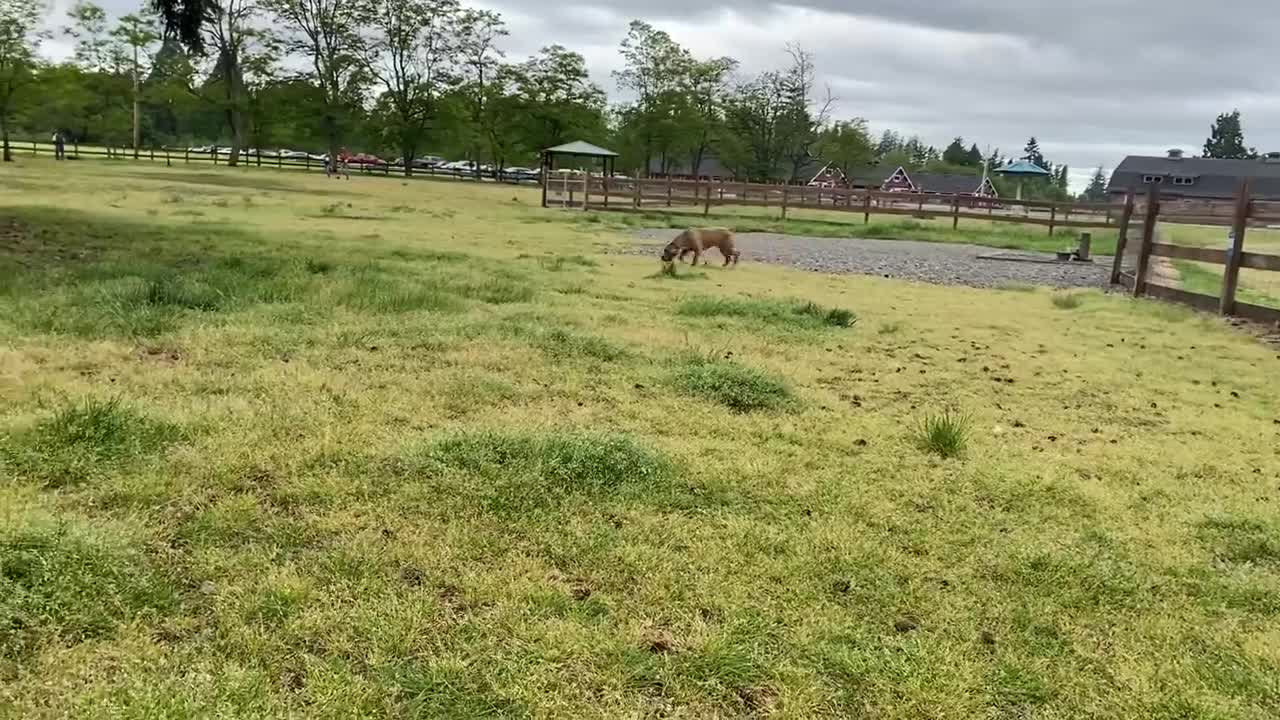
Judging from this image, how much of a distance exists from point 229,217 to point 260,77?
1958 inches

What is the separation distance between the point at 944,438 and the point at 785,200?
89.7 ft

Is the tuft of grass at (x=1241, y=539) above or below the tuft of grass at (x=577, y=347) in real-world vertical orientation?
below

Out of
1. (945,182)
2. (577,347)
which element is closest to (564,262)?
(577,347)

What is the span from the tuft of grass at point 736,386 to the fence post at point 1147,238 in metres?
8.16

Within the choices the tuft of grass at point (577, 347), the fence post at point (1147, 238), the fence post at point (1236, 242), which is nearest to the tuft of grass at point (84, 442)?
the tuft of grass at point (577, 347)

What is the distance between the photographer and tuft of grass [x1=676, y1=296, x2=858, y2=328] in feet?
26.1

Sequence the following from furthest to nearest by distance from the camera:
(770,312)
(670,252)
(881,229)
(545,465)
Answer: (881,229), (670,252), (770,312), (545,465)

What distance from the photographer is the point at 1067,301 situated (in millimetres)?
10805

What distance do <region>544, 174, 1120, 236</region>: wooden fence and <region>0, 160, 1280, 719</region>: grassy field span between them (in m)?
23.5

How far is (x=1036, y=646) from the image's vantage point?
262cm

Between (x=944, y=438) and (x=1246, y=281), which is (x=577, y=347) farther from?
(x=1246, y=281)

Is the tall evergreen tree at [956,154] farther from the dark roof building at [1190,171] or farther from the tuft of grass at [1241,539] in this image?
the tuft of grass at [1241,539]

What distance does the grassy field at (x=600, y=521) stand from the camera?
2.35 metres

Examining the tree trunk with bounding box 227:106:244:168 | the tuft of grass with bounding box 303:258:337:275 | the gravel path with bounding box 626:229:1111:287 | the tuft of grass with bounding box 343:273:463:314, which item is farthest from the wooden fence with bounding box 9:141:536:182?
the tuft of grass with bounding box 343:273:463:314
